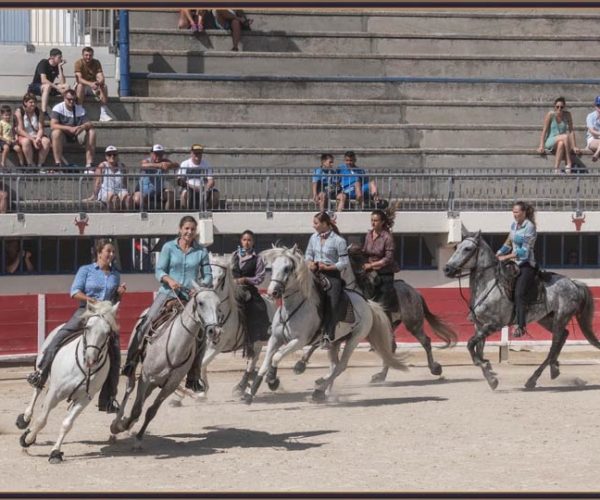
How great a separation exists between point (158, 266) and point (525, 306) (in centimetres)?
556

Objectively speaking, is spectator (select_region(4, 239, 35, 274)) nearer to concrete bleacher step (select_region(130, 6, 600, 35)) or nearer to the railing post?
the railing post

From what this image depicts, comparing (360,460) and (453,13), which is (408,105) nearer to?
(453,13)

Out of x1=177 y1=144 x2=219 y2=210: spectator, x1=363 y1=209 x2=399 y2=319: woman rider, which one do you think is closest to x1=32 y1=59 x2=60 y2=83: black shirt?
x1=177 y1=144 x2=219 y2=210: spectator

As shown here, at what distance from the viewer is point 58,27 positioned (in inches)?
1105

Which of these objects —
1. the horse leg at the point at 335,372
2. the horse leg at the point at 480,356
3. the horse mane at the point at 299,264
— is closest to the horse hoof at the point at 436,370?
the horse leg at the point at 480,356

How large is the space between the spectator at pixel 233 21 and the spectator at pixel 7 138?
6417mm

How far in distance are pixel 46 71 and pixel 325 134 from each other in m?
5.28

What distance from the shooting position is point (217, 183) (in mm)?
23766

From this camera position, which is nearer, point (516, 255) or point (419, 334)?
point (516, 255)

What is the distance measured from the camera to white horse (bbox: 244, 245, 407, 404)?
14.9 meters

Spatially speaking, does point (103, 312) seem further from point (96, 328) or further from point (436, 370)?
point (436, 370)

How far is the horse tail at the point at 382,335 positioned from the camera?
53.8 ft

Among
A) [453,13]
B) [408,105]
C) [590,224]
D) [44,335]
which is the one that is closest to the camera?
[44,335]

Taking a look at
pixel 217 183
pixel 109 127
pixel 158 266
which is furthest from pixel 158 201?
pixel 158 266
